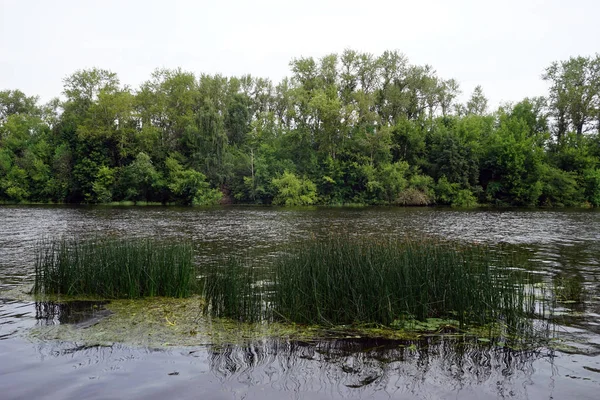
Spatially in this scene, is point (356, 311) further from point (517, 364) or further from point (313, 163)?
point (313, 163)

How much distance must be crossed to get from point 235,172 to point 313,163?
400 inches

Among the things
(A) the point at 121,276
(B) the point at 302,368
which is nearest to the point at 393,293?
(B) the point at 302,368

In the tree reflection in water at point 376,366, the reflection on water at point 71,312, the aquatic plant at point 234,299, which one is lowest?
the tree reflection in water at point 376,366

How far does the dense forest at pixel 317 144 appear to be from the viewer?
52906 millimetres

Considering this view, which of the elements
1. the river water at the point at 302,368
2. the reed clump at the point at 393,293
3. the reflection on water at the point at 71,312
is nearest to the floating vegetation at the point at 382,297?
the reed clump at the point at 393,293

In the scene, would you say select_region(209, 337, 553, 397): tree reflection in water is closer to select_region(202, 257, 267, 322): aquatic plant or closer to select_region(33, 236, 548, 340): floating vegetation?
select_region(33, 236, 548, 340): floating vegetation

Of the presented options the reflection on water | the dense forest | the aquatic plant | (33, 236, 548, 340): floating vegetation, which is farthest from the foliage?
the aquatic plant

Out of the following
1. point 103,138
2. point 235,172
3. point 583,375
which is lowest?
point 583,375

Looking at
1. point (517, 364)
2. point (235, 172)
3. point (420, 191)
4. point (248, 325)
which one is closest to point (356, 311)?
point (248, 325)

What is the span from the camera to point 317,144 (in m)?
61.3

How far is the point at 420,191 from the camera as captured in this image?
172 feet

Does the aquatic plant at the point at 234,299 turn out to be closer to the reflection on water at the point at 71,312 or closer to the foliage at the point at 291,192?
the reflection on water at the point at 71,312

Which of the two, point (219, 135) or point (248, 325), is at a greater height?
point (219, 135)

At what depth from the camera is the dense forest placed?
2083 inches
